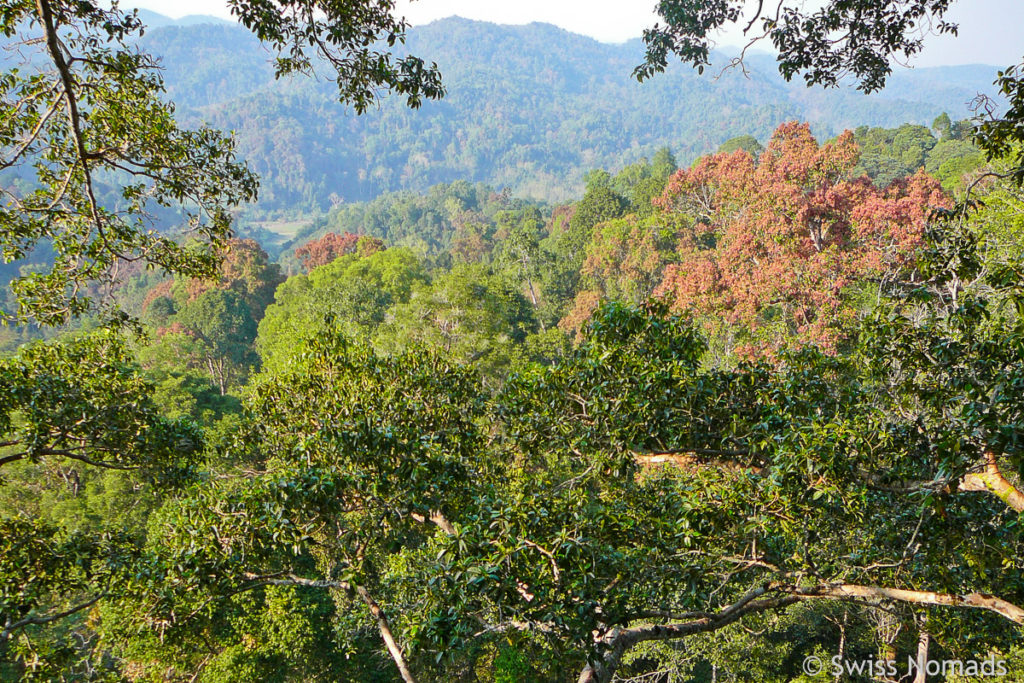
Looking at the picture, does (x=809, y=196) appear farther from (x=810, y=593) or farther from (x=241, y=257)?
(x=241, y=257)

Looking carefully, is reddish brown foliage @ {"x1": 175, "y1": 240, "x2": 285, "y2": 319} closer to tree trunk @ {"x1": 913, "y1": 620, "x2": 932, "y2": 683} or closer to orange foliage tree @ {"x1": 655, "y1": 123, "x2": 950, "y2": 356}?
orange foliage tree @ {"x1": 655, "y1": 123, "x2": 950, "y2": 356}

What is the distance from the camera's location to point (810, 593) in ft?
13.7

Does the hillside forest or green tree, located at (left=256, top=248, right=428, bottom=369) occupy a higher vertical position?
the hillside forest

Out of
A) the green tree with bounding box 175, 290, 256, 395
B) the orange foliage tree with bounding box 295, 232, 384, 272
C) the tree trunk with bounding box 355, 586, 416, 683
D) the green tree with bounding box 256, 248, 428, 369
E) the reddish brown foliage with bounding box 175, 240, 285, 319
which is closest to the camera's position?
the tree trunk with bounding box 355, 586, 416, 683

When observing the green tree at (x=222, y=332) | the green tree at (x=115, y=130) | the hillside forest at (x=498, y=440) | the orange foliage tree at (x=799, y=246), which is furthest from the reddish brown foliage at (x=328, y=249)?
the green tree at (x=115, y=130)

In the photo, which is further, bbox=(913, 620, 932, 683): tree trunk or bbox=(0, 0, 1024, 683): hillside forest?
bbox=(913, 620, 932, 683): tree trunk

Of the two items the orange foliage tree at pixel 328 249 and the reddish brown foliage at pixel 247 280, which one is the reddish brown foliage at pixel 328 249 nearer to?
the orange foliage tree at pixel 328 249

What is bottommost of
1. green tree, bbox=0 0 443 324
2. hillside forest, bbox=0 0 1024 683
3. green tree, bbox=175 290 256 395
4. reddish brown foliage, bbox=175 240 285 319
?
green tree, bbox=175 290 256 395

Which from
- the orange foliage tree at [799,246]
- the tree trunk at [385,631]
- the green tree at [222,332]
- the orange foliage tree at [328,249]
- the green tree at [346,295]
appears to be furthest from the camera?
the orange foliage tree at [328,249]

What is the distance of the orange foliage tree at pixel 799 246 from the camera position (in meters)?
13.9

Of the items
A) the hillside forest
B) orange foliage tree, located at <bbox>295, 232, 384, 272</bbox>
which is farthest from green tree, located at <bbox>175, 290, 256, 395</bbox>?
the hillside forest

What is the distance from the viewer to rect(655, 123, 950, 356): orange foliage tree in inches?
547

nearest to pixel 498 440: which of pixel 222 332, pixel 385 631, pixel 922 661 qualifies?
pixel 385 631

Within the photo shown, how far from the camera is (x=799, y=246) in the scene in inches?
604
